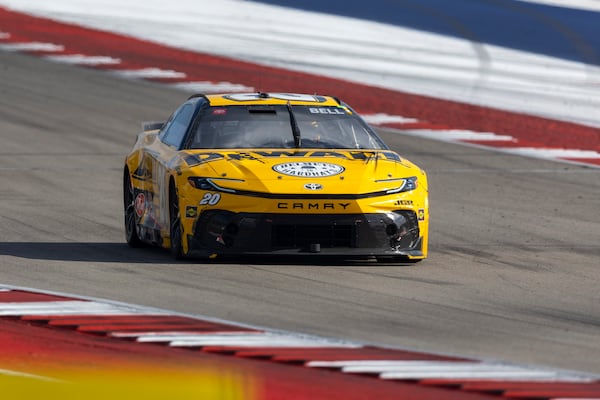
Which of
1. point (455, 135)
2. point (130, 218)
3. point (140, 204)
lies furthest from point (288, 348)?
point (455, 135)

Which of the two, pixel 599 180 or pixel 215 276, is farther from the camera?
pixel 599 180

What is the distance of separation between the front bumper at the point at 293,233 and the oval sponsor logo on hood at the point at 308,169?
0.36 meters

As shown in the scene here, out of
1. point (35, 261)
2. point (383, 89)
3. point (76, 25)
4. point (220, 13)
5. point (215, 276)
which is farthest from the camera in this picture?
point (220, 13)

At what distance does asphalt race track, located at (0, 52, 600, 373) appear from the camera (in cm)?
848

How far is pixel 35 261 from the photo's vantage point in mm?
11273

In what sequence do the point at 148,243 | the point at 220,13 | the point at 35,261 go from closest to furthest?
the point at 35,261, the point at 148,243, the point at 220,13

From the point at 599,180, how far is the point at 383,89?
23.1 ft

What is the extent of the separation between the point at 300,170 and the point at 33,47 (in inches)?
Answer: 628

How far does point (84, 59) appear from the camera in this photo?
25.7 meters

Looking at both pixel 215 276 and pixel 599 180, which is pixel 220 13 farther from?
pixel 215 276

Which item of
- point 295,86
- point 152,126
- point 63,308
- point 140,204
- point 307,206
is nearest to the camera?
point 63,308

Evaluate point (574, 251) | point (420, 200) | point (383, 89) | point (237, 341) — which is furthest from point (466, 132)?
point (237, 341)

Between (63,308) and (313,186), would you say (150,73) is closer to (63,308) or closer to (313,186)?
(313,186)

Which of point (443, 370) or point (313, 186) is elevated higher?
point (313, 186)
